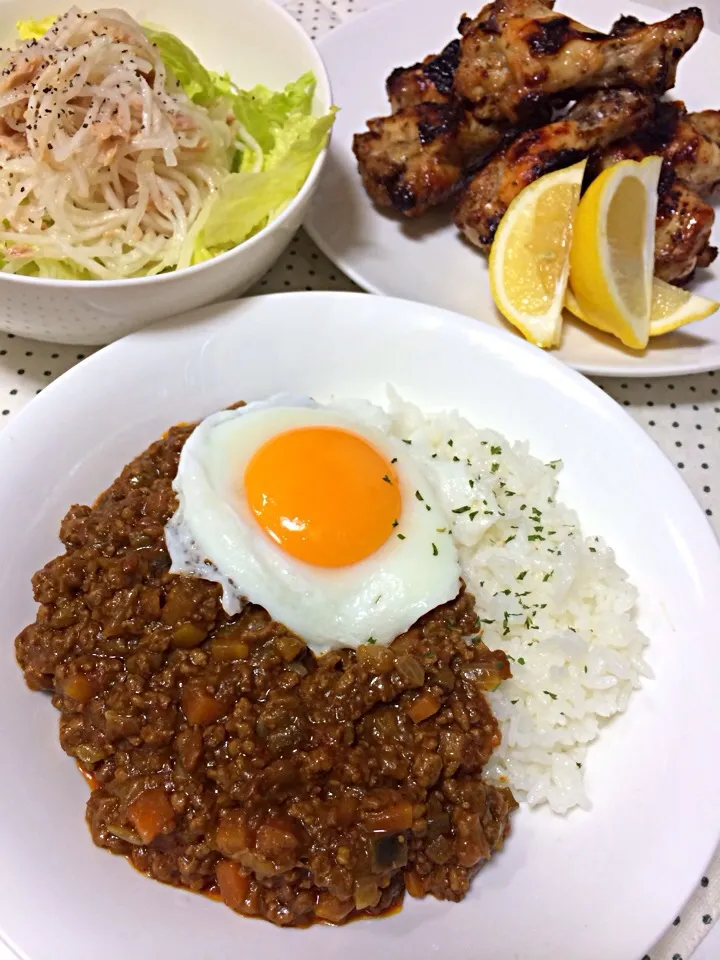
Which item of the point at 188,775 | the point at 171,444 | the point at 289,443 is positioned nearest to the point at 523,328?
the point at 289,443

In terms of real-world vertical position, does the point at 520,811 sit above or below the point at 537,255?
below

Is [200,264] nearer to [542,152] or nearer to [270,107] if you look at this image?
[270,107]

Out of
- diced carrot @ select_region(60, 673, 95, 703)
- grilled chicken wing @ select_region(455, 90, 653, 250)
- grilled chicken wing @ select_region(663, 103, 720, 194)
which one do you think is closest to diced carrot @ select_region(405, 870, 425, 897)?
diced carrot @ select_region(60, 673, 95, 703)

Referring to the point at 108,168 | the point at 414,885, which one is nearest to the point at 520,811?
the point at 414,885

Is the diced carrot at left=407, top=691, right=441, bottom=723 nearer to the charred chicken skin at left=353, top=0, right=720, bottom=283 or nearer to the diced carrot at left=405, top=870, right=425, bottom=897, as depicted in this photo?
the diced carrot at left=405, top=870, right=425, bottom=897

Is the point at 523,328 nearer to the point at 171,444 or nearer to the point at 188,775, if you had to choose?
the point at 171,444

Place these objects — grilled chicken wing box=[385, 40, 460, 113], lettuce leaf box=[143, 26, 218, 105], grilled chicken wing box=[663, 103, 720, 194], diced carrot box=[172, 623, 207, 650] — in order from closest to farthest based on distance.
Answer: diced carrot box=[172, 623, 207, 650]
lettuce leaf box=[143, 26, 218, 105]
grilled chicken wing box=[663, 103, 720, 194]
grilled chicken wing box=[385, 40, 460, 113]
